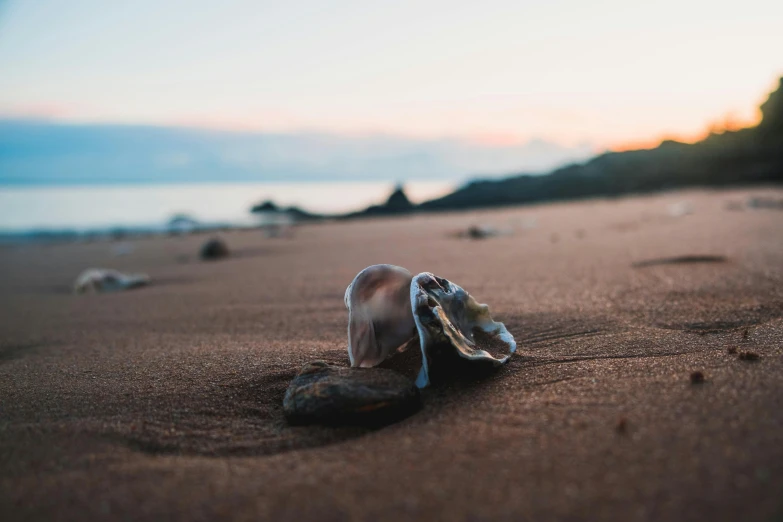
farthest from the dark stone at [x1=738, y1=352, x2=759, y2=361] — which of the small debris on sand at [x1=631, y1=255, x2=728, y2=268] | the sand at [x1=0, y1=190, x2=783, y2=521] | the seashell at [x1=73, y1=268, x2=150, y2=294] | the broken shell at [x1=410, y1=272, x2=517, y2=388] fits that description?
the seashell at [x1=73, y1=268, x2=150, y2=294]

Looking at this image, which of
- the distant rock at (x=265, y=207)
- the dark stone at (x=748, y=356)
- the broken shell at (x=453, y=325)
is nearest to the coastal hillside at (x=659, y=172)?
the distant rock at (x=265, y=207)

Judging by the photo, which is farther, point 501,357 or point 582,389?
point 501,357

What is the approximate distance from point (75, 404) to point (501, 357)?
1.50 m

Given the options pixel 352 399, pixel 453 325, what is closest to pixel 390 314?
pixel 453 325

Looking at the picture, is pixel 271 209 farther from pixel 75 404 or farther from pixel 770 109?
pixel 770 109

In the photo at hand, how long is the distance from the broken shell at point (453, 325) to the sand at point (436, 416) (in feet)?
0.28

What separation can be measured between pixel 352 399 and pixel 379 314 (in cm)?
50

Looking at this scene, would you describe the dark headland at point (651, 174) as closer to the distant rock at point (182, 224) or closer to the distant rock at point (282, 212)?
the distant rock at point (282, 212)

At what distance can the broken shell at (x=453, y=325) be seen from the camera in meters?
1.97

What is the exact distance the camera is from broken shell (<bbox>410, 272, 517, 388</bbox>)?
6.45ft

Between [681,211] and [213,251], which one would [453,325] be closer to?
[213,251]

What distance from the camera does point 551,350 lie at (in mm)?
2369

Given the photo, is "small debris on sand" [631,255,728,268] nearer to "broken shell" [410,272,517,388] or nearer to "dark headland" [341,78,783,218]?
"broken shell" [410,272,517,388]

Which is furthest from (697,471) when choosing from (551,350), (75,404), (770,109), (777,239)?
(770,109)
